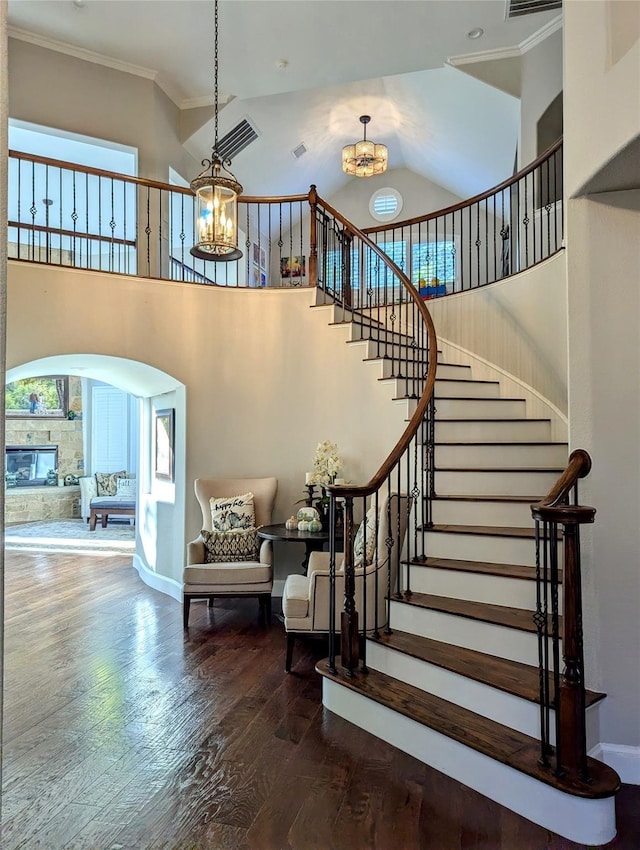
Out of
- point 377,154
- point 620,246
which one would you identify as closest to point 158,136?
point 377,154

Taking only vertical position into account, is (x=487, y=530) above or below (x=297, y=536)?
above

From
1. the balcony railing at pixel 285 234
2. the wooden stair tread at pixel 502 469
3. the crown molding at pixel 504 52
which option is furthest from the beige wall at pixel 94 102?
the wooden stair tread at pixel 502 469

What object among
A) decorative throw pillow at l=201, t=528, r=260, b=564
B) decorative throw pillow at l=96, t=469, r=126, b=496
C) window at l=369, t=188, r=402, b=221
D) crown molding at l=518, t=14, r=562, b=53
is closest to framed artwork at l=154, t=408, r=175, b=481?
decorative throw pillow at l=201, t=528, r=260, b=564

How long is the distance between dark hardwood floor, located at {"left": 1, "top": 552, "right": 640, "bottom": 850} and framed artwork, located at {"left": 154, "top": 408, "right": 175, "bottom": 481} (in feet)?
6.67

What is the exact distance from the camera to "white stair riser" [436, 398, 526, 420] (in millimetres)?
Answer: 5055

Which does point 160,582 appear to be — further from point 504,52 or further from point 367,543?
point 504,52

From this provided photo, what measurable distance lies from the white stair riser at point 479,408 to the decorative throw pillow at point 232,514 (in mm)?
1932

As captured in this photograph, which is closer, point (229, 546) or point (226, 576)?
point (226, 576)

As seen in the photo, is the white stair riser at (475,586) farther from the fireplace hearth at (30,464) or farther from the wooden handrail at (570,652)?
the fireplace hearth at (30,464)

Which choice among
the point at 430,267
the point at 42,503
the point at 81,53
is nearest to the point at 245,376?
the point at 81,53

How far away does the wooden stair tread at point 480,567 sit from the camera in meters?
3.20

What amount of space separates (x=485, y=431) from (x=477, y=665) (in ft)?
7.44

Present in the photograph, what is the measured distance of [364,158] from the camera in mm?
8289

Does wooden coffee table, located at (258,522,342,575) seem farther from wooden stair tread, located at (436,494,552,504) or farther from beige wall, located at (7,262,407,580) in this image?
wooden stair tread, located at (436,494,552,504)
